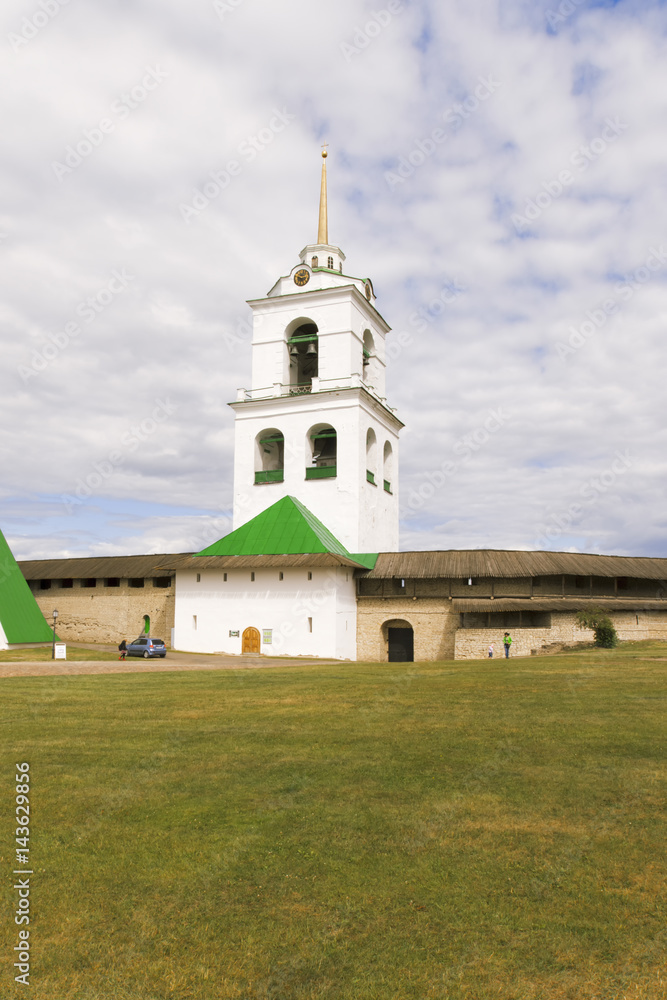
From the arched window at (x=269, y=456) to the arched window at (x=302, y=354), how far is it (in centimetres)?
260

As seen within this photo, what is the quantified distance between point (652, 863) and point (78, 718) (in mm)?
8486

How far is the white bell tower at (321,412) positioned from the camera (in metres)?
33.6

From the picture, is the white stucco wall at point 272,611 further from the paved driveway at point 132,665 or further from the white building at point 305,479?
the paved driveway at point 132,665

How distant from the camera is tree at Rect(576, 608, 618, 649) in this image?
84.1ft

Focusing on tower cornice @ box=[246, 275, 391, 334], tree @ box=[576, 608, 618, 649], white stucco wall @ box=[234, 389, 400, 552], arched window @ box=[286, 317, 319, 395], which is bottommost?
tree @ box=[576, 608, 618, 649]

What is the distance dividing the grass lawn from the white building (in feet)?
63.5

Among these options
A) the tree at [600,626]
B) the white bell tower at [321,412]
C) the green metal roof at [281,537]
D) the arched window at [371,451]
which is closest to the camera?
the tree at [600,626]

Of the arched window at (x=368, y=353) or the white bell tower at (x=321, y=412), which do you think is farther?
the arched window at (x=368, y=353)

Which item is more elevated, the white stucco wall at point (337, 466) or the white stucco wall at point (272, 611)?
the white stucco wall at point (337, 466)

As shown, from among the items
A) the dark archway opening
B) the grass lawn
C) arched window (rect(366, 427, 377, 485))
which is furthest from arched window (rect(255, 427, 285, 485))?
the grass lawn

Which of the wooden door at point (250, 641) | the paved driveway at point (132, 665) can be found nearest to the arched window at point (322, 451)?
the wooden door at point (250, 641)

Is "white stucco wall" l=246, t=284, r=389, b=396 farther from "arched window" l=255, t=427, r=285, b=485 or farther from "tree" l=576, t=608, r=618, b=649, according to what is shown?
"tree" l=576, t=608, r=618, b=649

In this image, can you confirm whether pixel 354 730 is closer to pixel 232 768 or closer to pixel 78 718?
pixel 232 768

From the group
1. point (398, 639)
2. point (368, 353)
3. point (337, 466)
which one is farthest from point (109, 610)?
point (368, 353)
